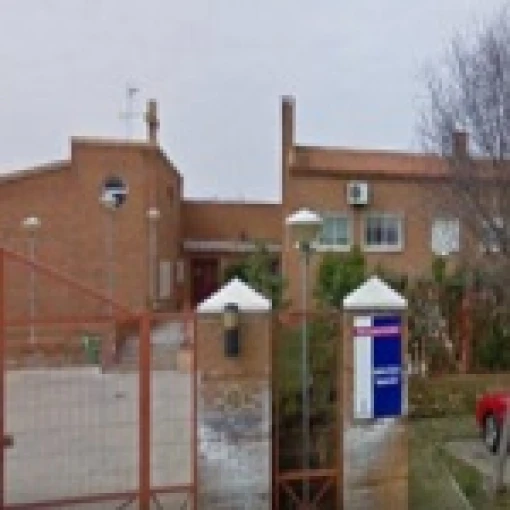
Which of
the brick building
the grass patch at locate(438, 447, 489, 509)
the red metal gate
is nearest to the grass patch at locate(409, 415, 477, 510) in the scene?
the grass patch at locate(438, 447, 489, 509)

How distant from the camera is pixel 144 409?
7.23 metres

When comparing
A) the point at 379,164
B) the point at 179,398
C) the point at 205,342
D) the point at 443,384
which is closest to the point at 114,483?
the point at 179,398

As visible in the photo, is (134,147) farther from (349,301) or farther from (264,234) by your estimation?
(349,301)

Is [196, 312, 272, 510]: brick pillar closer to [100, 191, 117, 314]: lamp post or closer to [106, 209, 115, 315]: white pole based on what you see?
[100, 191, 117, 314]: lamp post

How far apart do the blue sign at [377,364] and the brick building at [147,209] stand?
1654 cm

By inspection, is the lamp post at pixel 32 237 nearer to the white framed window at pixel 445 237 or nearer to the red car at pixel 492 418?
the white framed window at pixel 445 237

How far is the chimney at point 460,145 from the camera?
12.9 meters

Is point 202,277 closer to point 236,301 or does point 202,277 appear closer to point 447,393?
point 447,393

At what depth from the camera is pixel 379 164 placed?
93.4 ft

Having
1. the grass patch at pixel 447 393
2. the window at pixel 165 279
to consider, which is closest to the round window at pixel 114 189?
the window at pixel 165 279

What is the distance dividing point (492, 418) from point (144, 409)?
6646 millimetres

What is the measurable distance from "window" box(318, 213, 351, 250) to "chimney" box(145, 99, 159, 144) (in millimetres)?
7891

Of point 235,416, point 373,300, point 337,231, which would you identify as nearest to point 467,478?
point 373,300

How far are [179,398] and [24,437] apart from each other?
209 cm
